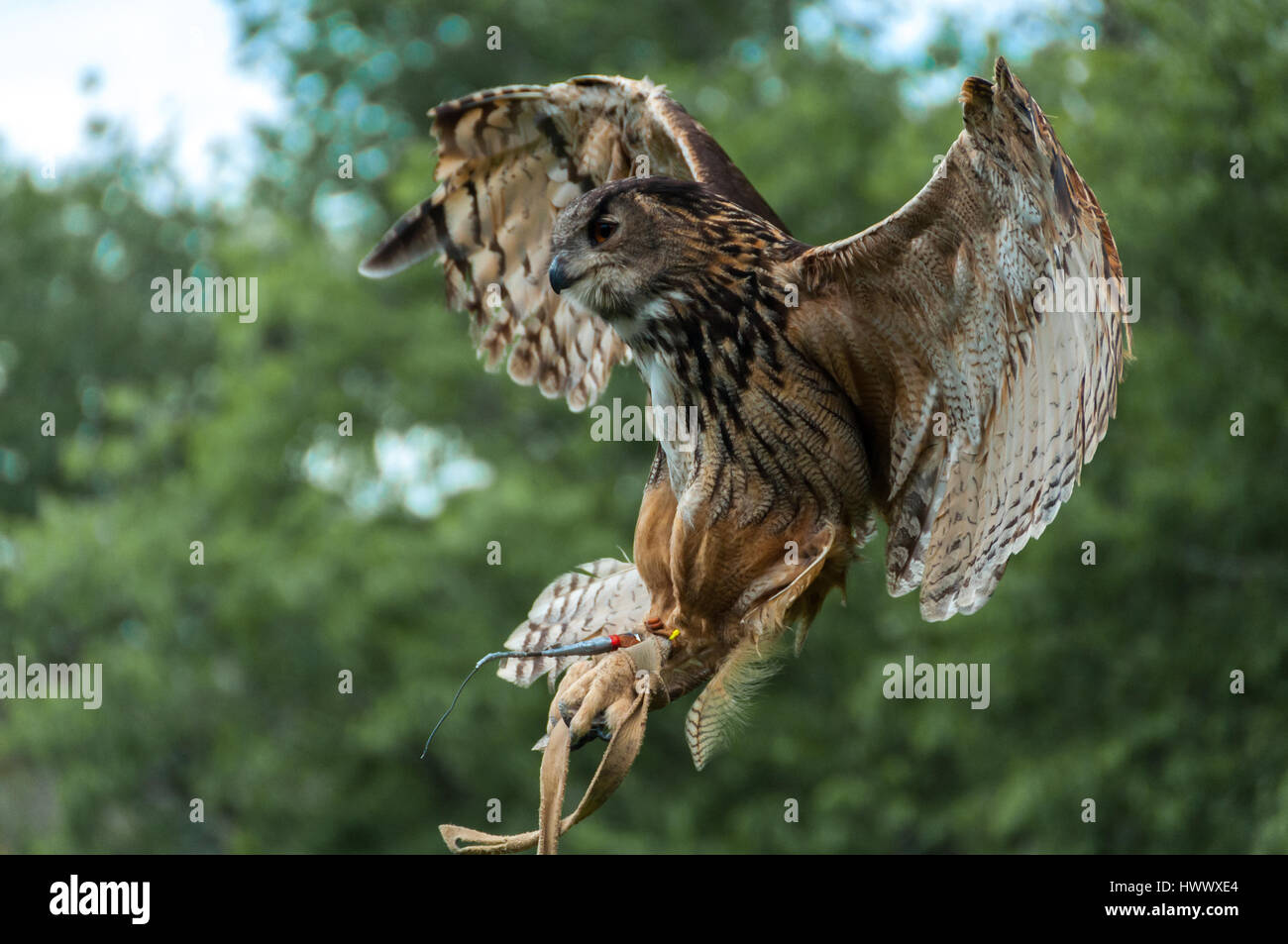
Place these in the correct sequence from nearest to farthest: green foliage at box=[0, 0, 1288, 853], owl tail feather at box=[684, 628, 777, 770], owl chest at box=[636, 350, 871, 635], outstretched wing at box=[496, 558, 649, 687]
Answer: owl tail feather at box=[684, 628, 777, 770] → owl chest at box=[636, 350, 871, 635] → outstretched wing at box=[496, 558, 649, 687] → green foliage at box=[0, 0, 1288, 853]

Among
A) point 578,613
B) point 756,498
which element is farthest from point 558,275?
point 578,613

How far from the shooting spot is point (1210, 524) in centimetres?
→ 1116

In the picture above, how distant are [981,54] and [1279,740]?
849 cm

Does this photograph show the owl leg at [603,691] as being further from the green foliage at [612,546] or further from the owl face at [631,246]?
the green foliage at [612,546]

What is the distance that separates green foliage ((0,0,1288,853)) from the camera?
34.8ft

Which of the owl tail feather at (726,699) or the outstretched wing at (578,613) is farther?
the outstretched wing at (578,613)

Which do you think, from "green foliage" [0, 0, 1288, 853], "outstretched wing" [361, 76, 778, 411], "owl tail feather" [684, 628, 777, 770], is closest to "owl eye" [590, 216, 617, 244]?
"outstretched wing" [361, 76, 778, 411]

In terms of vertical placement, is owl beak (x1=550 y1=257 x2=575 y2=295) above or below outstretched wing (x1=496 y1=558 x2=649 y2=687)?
above

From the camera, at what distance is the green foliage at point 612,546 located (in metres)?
10.6

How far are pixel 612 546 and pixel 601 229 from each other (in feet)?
39.0

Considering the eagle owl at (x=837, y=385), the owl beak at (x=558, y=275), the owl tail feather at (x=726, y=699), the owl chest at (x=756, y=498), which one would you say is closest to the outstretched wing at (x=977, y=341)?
the eagle owl at (x=837, y=385)

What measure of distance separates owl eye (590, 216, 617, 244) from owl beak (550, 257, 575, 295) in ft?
0.31

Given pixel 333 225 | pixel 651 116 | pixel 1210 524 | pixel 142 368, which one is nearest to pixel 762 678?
pixel 651 116

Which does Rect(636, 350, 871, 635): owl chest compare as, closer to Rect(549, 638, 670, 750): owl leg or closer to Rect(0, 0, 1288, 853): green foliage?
Rect(549, 638, 670, 750): owl leg
